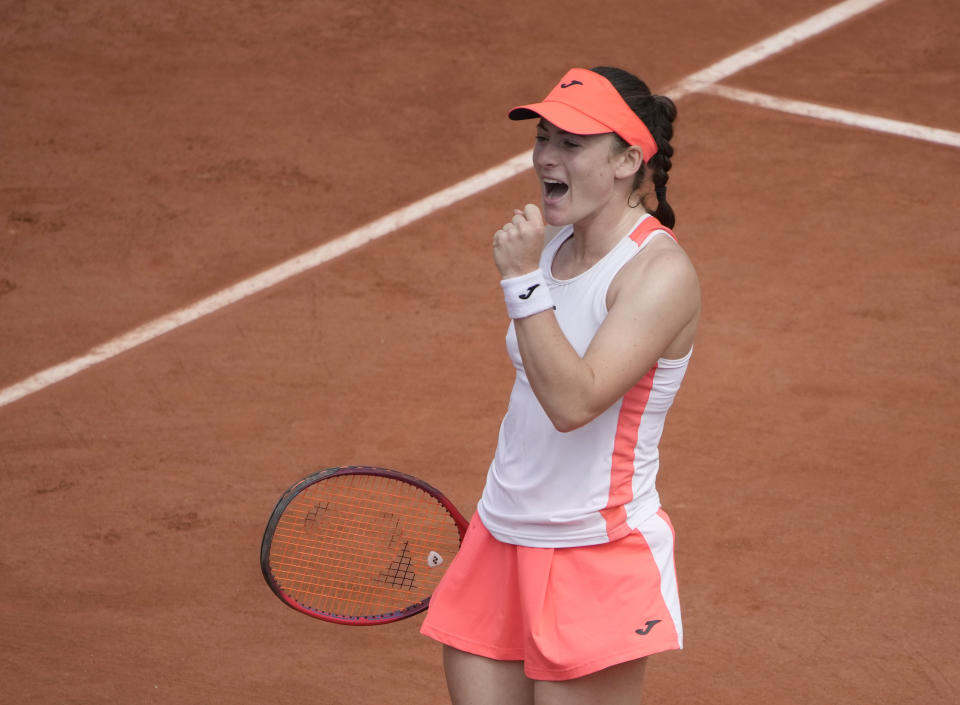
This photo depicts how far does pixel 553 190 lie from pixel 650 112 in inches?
12.7

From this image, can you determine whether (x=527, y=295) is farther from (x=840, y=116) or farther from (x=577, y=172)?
(x=840, y=116)

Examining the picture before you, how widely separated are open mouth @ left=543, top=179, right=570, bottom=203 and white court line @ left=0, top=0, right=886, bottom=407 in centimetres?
408

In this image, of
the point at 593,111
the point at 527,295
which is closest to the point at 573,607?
the point at 527,295

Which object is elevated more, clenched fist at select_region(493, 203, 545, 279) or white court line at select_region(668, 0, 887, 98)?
clenched fist at select_region(493, 203, 545, 279)

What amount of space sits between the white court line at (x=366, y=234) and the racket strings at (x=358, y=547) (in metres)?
1.91

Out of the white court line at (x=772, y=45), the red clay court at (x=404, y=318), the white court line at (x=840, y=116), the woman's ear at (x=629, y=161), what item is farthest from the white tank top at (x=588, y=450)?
the white court line at (x=772, y=45)

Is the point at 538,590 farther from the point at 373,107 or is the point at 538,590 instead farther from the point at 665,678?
the point at 373,107

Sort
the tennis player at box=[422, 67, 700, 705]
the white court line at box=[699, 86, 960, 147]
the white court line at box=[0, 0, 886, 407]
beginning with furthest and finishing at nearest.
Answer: the white court line at box=[699, 86, 960, 147] < the white court line at box=[0, 0, 886, 407] < the tennis player at box=[422, 67, 700, 705]

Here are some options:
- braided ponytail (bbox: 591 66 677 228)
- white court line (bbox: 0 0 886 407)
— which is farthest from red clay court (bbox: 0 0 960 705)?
braided ponytail (bbox: 591 66 677 228)

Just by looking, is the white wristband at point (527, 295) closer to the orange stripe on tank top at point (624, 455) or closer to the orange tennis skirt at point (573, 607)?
the orange stripe on tank top at point (624, 455)

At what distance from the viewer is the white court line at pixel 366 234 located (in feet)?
20.6

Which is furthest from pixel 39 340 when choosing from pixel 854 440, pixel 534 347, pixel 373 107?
pixel 534 347

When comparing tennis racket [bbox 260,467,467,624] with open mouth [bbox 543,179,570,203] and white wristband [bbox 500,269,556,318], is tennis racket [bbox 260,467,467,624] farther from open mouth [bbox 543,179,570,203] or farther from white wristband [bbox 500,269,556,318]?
white wristband [bbox 500,269,556,318]

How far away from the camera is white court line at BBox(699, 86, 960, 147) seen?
7457 mm
